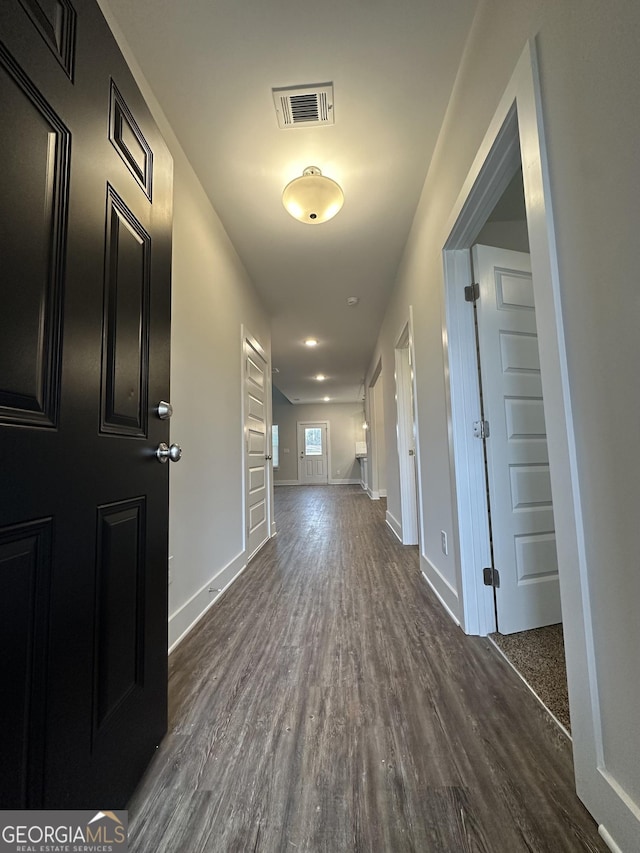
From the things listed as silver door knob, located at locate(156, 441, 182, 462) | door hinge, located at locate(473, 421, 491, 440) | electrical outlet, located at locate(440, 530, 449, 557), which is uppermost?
door hinge, located at locate(473, 421, 491, 440)

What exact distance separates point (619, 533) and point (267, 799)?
1014 mm

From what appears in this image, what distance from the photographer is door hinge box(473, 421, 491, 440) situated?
1688 millimetres

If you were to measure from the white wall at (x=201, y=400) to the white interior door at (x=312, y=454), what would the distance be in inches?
318

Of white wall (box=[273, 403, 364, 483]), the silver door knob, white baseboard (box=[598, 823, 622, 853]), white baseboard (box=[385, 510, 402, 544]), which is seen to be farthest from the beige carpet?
white wall (box=[273, 403, 364, 483])

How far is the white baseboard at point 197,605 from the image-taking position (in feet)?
5.37

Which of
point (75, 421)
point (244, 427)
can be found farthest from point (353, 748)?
point (244, 427)

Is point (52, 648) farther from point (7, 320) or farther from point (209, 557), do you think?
point (209, 557)

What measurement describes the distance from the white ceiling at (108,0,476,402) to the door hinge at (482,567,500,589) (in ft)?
7.20

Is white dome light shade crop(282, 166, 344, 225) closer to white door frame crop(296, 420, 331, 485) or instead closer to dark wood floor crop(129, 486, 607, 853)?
dark wood floor crop(129, 486, 607, 853)

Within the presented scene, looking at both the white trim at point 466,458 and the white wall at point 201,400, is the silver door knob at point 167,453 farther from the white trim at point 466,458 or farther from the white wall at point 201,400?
the white trim at point 466,458

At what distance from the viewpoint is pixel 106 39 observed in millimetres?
849

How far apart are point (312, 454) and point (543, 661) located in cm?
956

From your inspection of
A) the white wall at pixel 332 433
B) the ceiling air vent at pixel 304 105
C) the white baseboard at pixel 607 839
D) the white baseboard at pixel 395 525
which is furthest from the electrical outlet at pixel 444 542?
the white wall at pixel 332 433

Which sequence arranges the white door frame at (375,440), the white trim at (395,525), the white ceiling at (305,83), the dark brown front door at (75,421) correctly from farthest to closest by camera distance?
1. the white door frame at (375,440)
2. the white trim at (395,525)
3. the white ceiling at (305,83)
4. the dark brown front door at (75,421)
